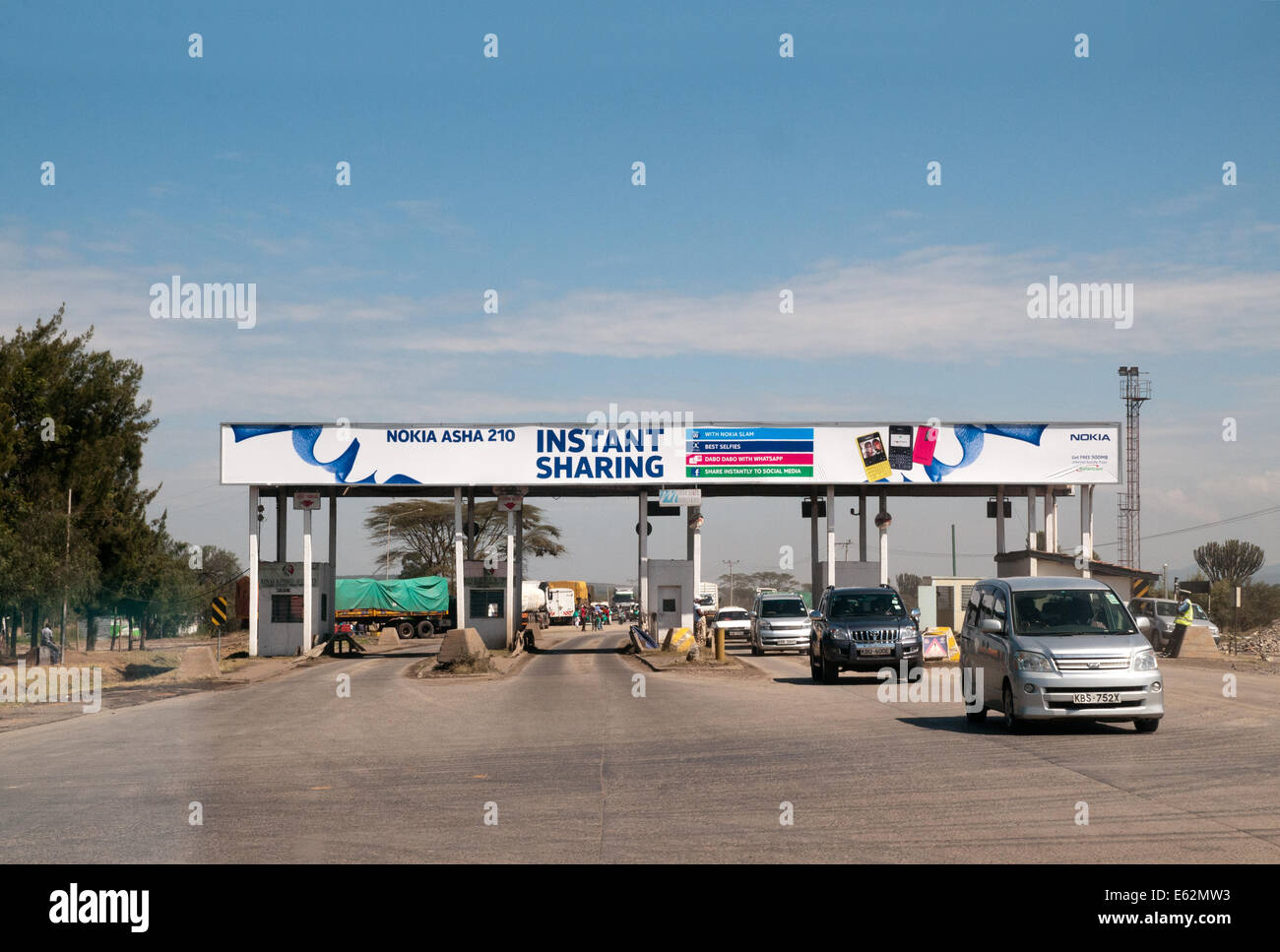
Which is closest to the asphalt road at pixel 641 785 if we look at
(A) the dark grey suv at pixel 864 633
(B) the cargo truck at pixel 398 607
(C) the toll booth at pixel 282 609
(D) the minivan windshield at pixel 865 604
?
(A) the dark grey suv at pixel 864 633

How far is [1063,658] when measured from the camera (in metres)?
15.2

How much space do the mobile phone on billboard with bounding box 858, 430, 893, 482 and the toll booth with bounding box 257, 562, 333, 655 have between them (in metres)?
18.9

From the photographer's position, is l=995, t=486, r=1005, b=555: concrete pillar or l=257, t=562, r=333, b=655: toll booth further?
l=995, t=486, r=1005, b=555: concrete pillar

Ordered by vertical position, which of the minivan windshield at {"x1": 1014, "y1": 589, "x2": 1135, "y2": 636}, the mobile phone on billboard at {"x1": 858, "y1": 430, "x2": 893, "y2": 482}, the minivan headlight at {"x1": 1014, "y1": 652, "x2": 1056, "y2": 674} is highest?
the mobile phone on billboard at {"x1": 858, "y1": 430, "x2": 893, "y2": 482}

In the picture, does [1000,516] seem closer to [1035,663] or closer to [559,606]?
[1035,663]

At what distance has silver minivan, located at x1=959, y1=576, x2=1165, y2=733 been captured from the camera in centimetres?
1521

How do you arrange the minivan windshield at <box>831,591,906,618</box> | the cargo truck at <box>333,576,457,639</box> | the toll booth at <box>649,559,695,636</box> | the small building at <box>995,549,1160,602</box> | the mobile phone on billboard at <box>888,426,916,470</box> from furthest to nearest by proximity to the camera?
the cargo truck at <box>333,576,457,639</box>
the toll booth at <box>649,559,695,636</box>
the mobile phone on billboard at <box>888,426,916,470</box>
the small building at <box>995,549,1160,602</box>
the minivan windshield at <box>831,591,906,618</box>

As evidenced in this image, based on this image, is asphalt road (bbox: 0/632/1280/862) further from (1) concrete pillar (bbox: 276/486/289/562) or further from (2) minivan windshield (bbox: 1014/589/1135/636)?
(1) concrete pillar (bbox: 276/486/289/562)

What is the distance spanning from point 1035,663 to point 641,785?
19.5 feet

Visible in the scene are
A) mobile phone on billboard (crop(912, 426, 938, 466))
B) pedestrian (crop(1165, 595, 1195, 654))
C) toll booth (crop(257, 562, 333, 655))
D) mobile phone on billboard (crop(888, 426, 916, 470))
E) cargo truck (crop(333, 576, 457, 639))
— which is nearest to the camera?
pedestrian (crop(1165, 595, 1195, 654))

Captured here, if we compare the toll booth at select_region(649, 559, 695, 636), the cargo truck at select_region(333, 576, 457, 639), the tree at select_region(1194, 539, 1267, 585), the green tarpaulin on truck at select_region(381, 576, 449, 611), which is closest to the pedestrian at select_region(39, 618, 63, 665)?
the toll booth at select_region(649, 559, 695, 636)

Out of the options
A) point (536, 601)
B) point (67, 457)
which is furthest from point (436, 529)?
point (67, 457)

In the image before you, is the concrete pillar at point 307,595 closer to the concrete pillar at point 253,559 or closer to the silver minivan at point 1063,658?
the concrete pillar at point 253,559
